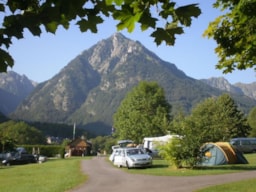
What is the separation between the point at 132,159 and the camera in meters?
25.5

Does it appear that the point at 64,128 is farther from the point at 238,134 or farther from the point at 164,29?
the point at 164,29

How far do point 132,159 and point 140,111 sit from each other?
38.8m

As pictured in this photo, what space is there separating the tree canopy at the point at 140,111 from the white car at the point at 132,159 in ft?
92.0

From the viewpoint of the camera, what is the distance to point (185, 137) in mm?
22672

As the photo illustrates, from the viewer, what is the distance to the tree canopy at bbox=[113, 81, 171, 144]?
5822cm

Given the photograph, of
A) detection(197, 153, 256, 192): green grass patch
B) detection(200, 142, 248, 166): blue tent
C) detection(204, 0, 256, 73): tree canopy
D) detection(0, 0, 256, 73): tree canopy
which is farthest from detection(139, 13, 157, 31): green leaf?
detection(200, 142, 248, 166): blue tent

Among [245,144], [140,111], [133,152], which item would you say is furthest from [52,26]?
[140,111]

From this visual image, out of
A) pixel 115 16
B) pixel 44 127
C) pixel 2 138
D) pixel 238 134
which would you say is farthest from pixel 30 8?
pixel 44 127

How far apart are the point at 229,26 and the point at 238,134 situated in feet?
198

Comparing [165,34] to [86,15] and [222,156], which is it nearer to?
[86,15]

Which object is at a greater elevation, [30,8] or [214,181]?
[30,8]

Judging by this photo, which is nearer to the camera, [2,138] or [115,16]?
[115,16]

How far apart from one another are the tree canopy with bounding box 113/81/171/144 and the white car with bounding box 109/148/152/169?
2804 centimetres

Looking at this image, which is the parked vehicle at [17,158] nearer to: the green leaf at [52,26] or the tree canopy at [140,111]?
the tree canopy at [140,111]
